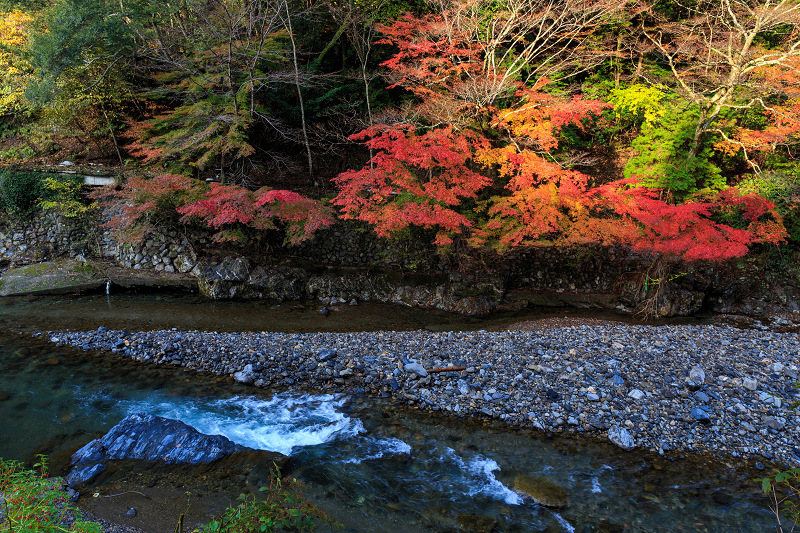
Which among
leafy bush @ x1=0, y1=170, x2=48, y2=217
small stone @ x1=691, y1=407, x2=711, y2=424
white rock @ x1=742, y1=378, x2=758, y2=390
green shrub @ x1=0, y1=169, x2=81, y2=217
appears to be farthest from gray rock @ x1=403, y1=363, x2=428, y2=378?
leafy bush @ x1=0, y1=170, x2=48, y2=217

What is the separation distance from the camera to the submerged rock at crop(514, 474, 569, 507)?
446 cm

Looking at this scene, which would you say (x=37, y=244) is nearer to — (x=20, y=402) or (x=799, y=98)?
(x=20, y=402)

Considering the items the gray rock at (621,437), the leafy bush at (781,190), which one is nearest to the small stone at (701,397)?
the gray rock at (621,437)

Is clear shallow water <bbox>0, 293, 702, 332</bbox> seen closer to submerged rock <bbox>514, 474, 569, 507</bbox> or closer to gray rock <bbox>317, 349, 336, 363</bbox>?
gray rock <bbox>317, 349, 336, 363</bbox>

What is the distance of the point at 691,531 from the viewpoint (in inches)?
162

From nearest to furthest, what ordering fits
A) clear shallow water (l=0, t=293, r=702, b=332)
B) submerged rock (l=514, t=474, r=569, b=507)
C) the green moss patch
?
1. submerged rock (l=514, t=474, r=569, b=507)
2. clear shallow water (l=0, t=293, r=702, b=332)
3. the green moss patch

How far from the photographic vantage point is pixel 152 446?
4930 millimetres

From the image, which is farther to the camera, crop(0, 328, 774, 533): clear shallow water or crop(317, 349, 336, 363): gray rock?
crop(317, 349, 336, 363): gray rock

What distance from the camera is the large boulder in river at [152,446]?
4.79 metres

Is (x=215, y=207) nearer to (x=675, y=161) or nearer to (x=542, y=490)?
(x=542, y=490)

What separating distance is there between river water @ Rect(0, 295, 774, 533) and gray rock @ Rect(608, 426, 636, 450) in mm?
110

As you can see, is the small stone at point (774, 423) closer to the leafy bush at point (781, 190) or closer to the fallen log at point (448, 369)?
the fallen log at point (448, 369)

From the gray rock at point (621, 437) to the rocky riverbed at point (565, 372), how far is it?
0.05 ft

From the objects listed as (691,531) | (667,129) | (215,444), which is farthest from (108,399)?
(667,129)
